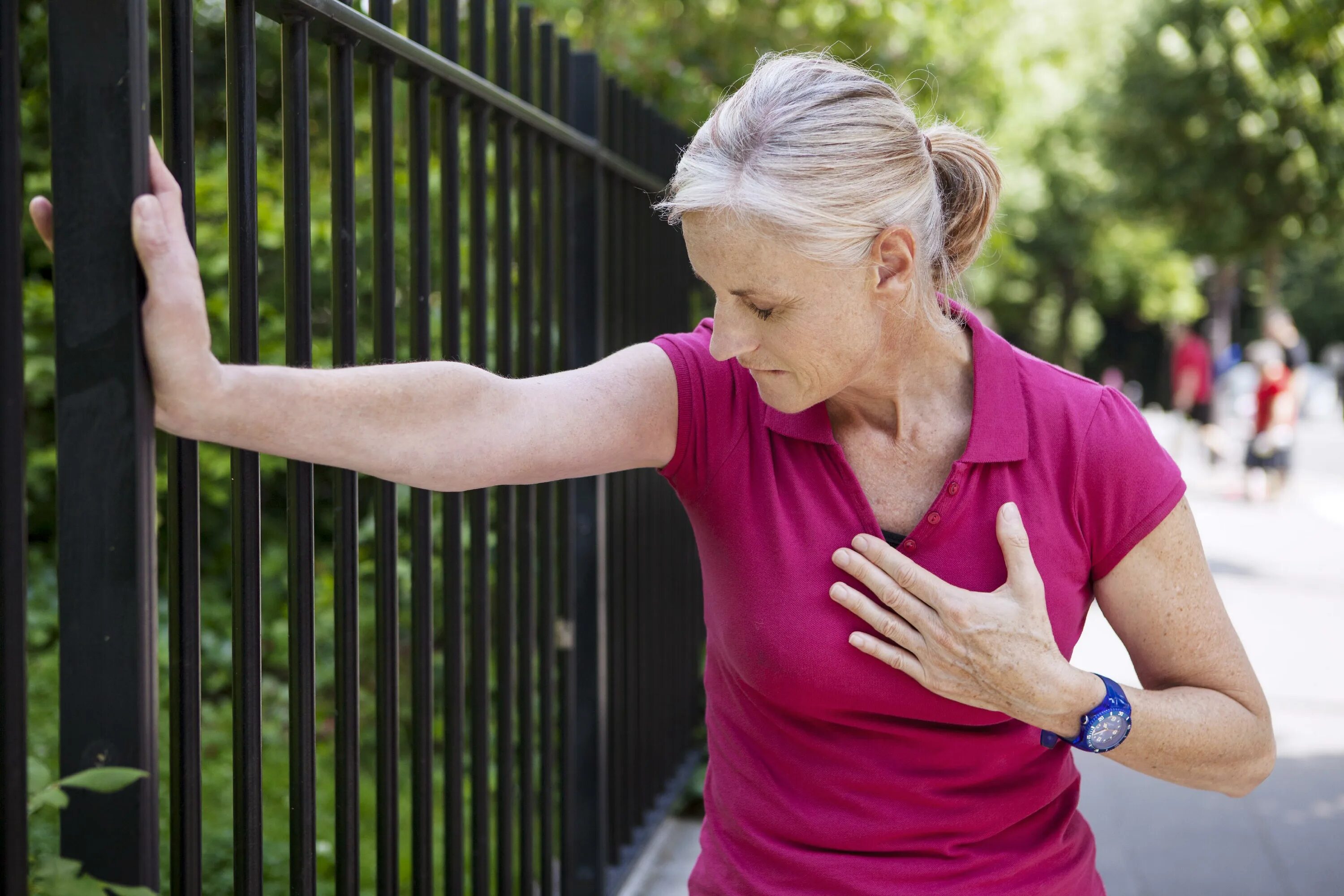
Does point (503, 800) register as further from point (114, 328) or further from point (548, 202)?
point (114, 328)

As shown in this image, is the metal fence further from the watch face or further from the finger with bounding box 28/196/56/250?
the watch face

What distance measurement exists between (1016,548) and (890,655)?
0.21 metres

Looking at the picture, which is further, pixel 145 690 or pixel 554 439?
pixel 554 439

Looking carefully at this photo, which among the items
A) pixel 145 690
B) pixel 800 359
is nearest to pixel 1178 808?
pixel 800 359

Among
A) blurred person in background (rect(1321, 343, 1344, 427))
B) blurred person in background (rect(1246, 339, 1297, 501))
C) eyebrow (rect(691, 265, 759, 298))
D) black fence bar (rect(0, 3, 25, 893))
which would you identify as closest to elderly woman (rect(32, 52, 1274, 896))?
eyebrow (rect(691, 265, 759, 298))

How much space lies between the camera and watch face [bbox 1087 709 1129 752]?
1680mm

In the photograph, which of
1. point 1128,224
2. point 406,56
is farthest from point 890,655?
point 1128,224

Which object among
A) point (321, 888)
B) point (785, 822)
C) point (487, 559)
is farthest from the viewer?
point (321, 888)

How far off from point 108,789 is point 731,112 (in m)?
1.04

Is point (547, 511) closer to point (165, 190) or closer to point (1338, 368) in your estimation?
point (165, 190)

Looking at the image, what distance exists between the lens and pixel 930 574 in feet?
5.39

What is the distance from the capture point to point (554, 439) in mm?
1606

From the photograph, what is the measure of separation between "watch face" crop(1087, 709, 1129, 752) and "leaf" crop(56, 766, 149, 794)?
1.16 metres

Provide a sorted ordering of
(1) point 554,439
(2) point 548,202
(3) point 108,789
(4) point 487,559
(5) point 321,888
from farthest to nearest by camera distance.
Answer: (5) point 321,888 < (2) point 548,202 < (4) point 487,559 < (1) point 554,439 < (3) point 108,789
